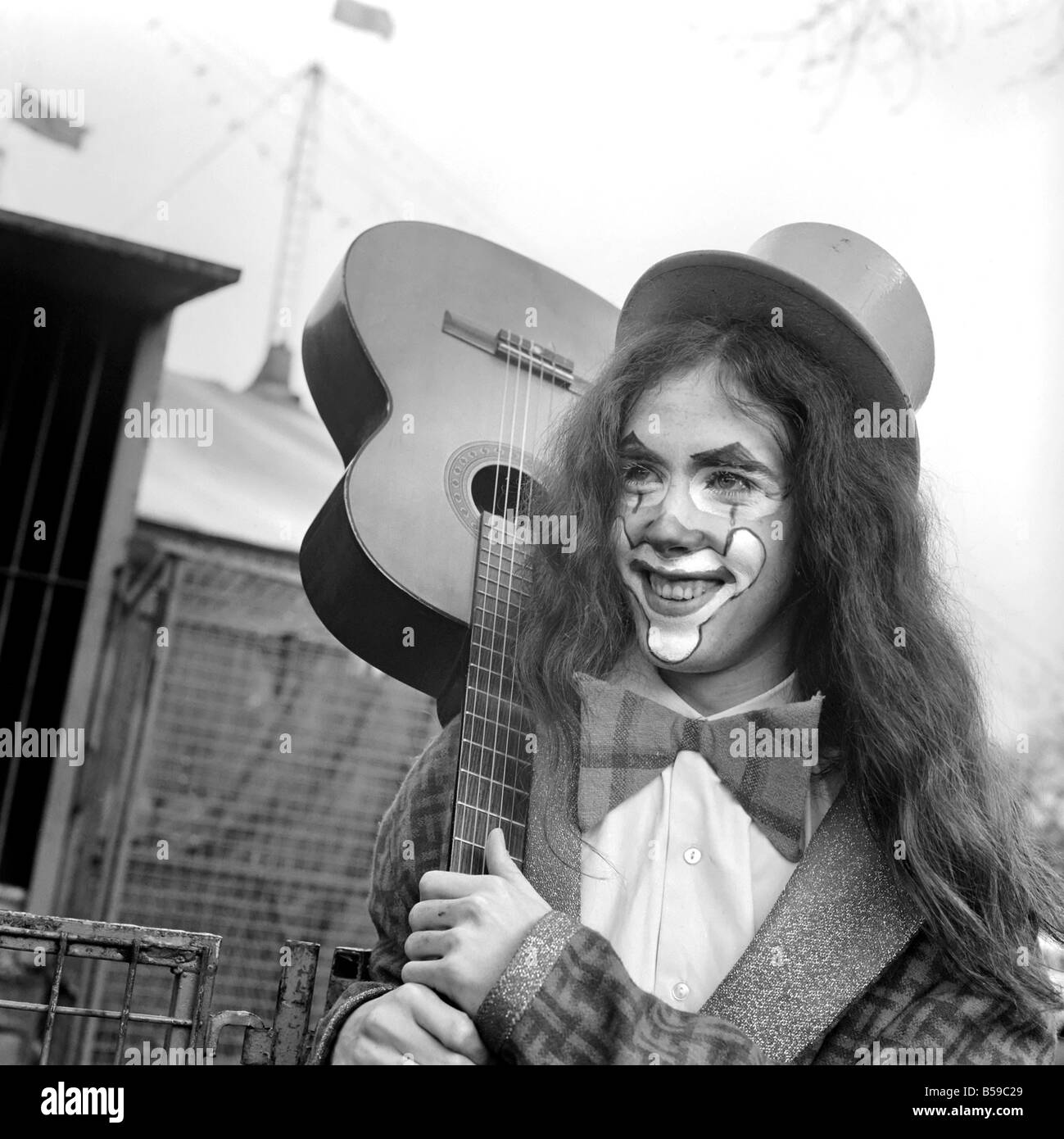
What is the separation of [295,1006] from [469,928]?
0.31 meters

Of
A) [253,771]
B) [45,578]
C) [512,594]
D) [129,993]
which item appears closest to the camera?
[129,993]

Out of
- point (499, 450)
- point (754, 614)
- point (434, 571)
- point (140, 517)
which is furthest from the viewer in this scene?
point (140, 517)

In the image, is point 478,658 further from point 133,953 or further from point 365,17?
point 365,17

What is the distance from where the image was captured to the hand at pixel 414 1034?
117cm

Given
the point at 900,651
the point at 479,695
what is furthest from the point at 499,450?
the point at 900,651

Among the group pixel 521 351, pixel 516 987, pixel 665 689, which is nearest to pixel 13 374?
pixel 521 351

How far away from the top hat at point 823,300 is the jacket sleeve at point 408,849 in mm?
523

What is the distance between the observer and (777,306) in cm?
144

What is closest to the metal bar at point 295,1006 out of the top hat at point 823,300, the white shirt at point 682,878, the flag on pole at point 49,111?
the white shirt at point 682,878

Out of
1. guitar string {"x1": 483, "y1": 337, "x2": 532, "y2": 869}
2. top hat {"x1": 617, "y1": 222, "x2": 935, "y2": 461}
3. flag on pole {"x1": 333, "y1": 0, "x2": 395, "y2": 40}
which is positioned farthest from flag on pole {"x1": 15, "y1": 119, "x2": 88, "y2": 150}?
top hat {"x1": 617, "y1": 222, "x2": 935, "y2": 461}

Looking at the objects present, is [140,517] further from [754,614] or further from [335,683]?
[754,614]

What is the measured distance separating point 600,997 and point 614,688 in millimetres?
346
